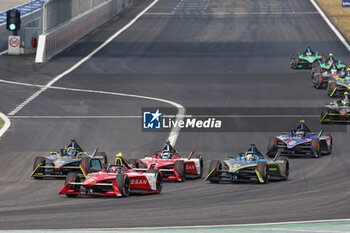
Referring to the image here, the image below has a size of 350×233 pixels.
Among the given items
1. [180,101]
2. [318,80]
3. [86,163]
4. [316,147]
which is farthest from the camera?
[318,80]

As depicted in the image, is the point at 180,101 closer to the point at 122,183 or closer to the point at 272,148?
the point at 272,148

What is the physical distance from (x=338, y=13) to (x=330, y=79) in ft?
110

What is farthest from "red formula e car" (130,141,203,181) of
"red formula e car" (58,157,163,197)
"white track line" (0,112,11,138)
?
"white track line" (0,112,11,138)

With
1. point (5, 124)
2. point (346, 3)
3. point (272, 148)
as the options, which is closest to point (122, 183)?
point (272, 148)

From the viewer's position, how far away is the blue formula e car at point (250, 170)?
24.8 metres

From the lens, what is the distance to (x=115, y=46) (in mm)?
59906

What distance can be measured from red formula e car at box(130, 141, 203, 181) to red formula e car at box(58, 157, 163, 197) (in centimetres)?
212

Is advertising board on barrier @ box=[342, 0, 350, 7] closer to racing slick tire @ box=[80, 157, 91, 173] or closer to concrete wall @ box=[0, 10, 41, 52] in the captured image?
concrete wall @ box=[0, 10, 41, 52]

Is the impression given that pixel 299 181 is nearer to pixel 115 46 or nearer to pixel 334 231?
pixel 334 231

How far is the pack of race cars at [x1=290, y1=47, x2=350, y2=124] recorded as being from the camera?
36.4 meters

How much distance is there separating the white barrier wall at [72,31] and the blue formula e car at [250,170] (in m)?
30.3

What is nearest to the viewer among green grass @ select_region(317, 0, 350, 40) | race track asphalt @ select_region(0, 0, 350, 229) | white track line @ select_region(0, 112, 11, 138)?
race track asphalt @ select_region(0, 0, 350, 229)

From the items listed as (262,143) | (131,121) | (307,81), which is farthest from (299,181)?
(307,81)

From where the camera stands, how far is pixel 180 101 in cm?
4181
